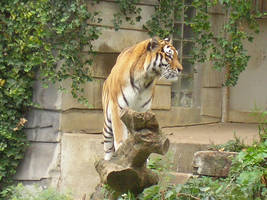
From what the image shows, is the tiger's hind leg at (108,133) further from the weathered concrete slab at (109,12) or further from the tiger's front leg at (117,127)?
the weathered concrete slab at (109,12)

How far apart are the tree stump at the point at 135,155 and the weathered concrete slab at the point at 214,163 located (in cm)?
78

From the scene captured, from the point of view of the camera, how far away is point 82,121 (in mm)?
7895

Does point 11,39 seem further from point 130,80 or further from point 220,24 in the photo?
point 220,24

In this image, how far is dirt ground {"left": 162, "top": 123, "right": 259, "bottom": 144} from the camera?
745cm

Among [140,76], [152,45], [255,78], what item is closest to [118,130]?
[140,76]

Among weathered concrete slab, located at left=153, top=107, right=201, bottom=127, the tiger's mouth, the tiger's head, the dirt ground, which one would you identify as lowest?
the dirt ground

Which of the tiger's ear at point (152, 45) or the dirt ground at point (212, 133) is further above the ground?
the tiger's ear at point (152, 45)

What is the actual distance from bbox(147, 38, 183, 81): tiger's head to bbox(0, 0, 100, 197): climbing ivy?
1496 mm

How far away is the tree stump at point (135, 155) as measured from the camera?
4.45 meters

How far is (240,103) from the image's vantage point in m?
9.25

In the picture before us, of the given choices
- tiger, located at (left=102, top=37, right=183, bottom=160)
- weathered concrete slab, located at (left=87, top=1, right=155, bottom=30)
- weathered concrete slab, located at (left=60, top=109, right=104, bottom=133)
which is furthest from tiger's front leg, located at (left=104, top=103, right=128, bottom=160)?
weathered concrete slab, located at (left=87, top=1, right=155, bottom=30)

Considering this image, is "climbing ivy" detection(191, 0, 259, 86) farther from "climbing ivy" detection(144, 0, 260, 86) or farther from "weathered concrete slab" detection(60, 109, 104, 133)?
"weathered concrete slab" detection(60, 109, 104, 133)

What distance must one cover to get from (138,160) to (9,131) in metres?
3.43

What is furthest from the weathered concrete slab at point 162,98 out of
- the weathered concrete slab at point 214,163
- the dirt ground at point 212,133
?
the weathered concrete slab at point 214,163
